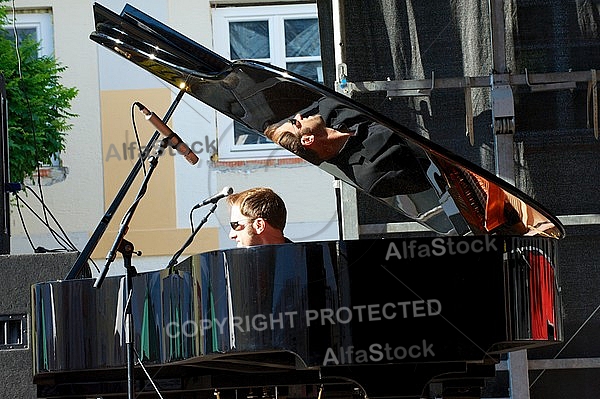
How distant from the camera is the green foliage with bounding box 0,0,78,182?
23.8ft

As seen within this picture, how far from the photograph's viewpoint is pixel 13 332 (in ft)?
16.0

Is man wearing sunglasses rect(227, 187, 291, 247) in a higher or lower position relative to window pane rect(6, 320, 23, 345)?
higher

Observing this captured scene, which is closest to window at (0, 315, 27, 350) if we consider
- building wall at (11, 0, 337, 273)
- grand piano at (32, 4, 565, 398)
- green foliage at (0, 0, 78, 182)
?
grand piano at (32, 4, 565, 398)

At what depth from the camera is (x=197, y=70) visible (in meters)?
3.77

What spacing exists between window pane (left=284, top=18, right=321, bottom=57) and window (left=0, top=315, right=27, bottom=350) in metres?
5.65

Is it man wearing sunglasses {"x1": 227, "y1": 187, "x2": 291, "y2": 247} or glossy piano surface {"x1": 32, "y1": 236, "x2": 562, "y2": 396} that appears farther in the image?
man wearing sunglasses {"x1": 227, "y1": 187, "x2": 291, "y2": 247}

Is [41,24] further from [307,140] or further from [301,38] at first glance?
[307,140]

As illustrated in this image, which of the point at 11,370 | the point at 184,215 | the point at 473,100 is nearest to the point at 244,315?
the point at 11,370

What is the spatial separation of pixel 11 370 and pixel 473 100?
258 centimetres

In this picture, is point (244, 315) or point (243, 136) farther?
point (243, 136)

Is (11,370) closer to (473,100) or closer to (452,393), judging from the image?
(452,393)

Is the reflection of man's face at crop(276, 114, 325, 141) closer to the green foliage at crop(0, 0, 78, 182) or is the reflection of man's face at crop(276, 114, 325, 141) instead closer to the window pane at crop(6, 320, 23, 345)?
the window pane at crop(6, 320, 23, 345)

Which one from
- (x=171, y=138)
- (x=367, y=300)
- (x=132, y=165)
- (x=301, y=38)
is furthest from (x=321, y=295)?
(x=301, y=38)

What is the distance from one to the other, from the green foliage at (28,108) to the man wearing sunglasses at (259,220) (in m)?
3.32
